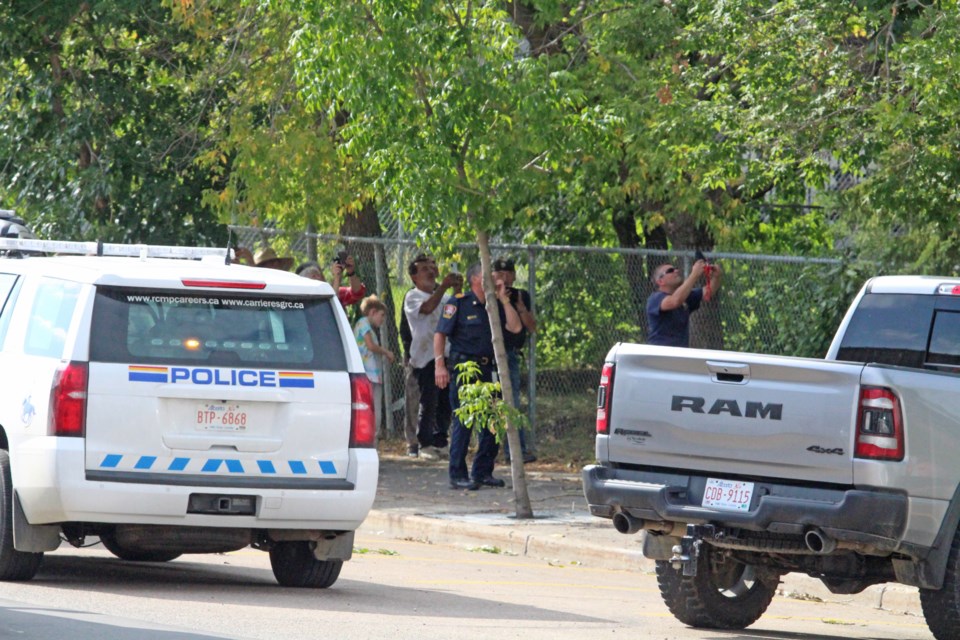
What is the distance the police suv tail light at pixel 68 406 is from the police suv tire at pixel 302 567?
159 centimetres

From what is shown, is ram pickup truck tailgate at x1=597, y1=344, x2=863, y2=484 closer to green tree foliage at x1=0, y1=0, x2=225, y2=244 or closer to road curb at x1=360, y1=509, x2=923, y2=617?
road curb at x1=360, y1=509, x2=923, y2=617

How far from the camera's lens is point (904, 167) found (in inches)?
517

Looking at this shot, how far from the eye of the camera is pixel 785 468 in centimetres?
826

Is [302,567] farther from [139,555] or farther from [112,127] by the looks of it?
[112,127]

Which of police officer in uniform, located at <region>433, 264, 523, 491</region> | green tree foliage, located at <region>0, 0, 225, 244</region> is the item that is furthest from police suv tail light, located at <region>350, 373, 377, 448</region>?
green tree foliage, located at <region>0, 0, 225, 244</region>

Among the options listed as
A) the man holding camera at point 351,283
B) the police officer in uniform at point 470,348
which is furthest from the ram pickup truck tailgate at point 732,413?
the man holding camera at point 351,283

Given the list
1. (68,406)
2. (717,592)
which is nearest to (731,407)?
(717,592)

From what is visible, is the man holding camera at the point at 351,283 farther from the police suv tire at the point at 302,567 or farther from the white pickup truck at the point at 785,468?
the white pickup truck at the point at 785,468

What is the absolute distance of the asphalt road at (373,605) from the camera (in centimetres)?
815

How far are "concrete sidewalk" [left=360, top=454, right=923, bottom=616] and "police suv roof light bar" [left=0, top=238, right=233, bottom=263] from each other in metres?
3.40

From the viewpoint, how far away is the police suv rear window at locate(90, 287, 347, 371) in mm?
9211

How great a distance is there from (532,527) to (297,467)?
13.6 feet

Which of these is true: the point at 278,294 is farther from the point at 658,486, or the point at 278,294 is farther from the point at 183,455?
the point at 658,486

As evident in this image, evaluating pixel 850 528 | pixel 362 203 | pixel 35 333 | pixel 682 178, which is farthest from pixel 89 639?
pixel 362 203
